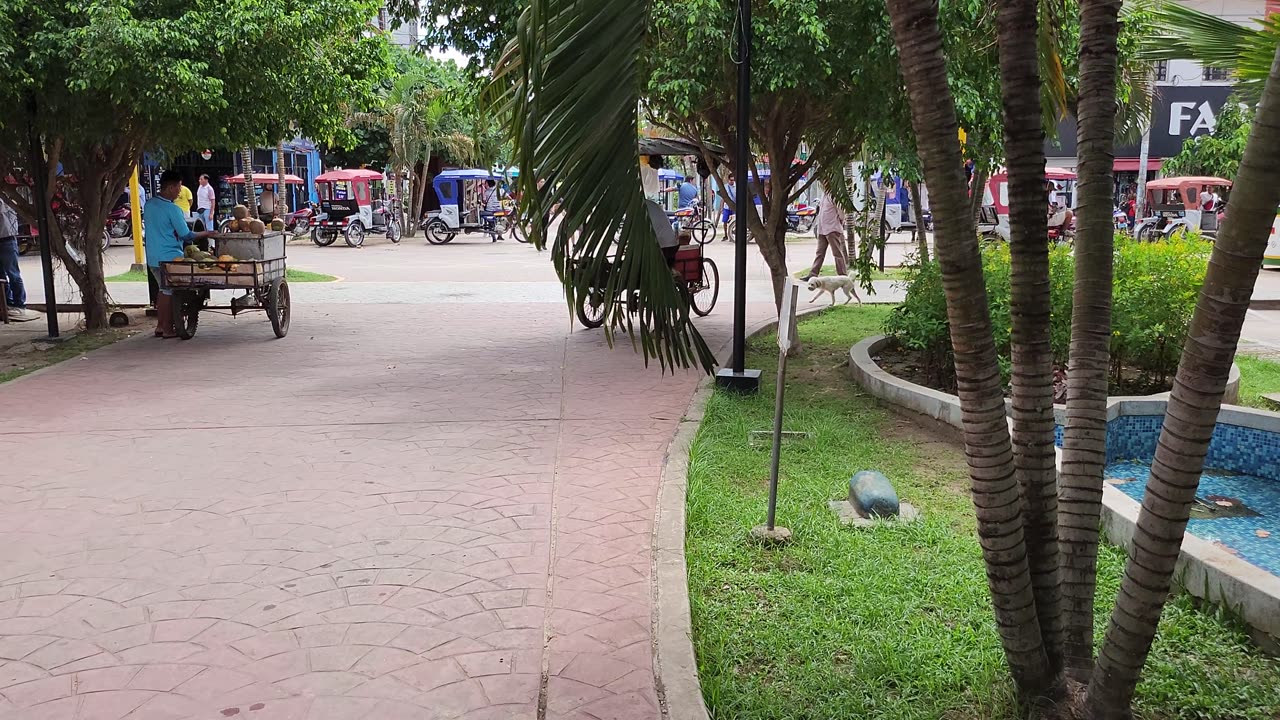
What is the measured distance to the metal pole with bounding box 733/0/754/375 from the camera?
7.43m

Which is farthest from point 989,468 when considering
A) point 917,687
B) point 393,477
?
point 393,477

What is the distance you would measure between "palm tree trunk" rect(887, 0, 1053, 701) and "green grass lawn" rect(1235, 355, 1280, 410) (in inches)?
231

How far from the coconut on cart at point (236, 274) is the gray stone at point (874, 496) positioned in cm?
738

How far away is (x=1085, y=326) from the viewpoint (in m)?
3.28

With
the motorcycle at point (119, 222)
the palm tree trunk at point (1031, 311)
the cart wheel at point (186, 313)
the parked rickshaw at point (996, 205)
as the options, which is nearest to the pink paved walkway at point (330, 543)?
the palm tree trunk at point (1031, 311)

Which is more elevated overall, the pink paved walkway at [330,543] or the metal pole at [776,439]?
the metal pole at [776,439]

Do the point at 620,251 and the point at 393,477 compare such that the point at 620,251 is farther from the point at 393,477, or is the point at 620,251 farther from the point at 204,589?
the point at 393,477

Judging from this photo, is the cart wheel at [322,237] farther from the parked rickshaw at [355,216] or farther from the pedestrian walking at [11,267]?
the pedestrian walking at [11,267]

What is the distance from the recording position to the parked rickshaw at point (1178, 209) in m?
25.9

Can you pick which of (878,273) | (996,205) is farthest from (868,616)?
(996,205)

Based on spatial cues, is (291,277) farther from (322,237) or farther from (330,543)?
(330,543)

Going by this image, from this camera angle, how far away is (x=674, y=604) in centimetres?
422

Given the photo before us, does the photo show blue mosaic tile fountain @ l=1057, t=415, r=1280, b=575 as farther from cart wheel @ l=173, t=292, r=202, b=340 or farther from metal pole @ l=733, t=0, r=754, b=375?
cart wheel @ l=173, t=292, r=202, b=340

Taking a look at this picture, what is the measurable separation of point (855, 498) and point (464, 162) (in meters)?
32.9
